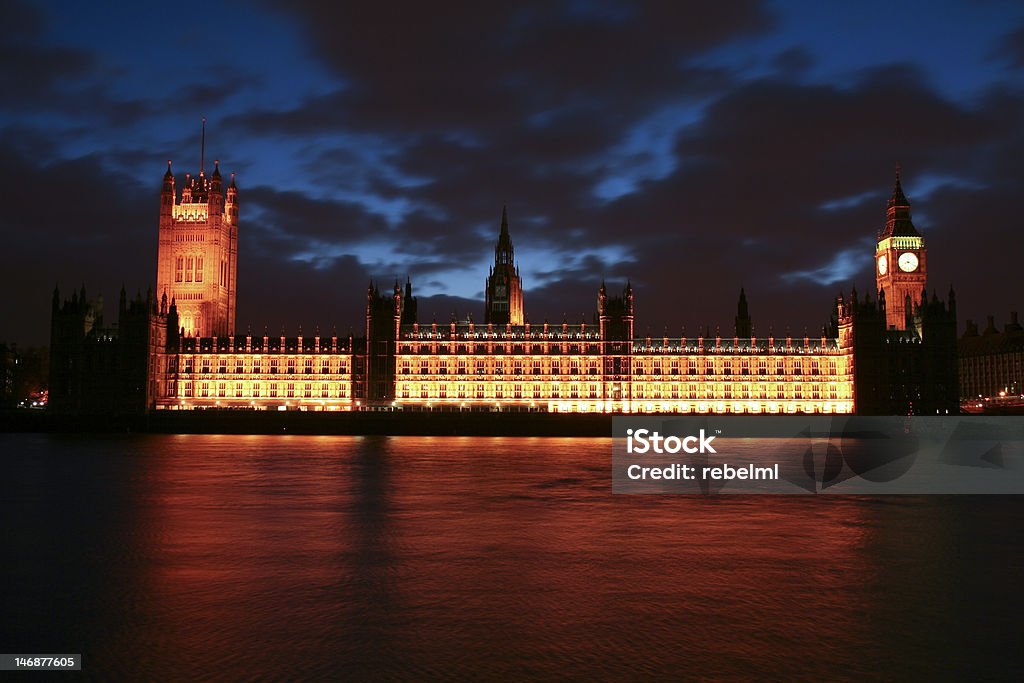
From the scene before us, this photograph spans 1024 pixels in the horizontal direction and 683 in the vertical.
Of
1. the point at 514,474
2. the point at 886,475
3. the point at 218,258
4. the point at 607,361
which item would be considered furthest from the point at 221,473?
the point at 218,258

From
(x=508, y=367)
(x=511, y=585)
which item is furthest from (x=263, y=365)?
(x=511, y=585)

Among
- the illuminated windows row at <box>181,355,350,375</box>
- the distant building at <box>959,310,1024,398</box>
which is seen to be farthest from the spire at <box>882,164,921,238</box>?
the illuminated windows row at <box>181,355,350,375</box>

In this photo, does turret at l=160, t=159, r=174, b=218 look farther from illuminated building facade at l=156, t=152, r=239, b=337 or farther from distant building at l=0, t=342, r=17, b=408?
distant building at l=0, t=342, r=17, b=408

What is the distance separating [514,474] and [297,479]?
9.61 m

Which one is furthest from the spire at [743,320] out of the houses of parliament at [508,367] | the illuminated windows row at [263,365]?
the illuminated windows row at [263,365]

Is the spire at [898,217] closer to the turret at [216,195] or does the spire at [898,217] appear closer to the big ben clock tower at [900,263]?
the big ben clock tower at [900,263]

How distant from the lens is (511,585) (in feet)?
57.6

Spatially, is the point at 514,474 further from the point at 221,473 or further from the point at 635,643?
the point at 635,643

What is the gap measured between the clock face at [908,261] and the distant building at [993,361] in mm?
38201

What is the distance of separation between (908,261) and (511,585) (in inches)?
4979

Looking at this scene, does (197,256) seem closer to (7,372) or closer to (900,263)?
(7,372)

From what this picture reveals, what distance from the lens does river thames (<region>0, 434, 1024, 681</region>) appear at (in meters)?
12.8

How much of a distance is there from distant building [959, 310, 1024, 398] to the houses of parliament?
52.1 m

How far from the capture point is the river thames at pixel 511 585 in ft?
42.0
